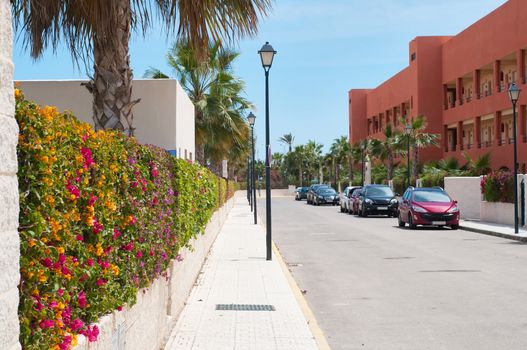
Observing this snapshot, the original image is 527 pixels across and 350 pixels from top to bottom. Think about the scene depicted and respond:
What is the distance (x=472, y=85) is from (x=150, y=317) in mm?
53582

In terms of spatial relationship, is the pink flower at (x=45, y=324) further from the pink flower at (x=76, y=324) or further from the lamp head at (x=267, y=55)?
the lamp head at (x=267, y=55)

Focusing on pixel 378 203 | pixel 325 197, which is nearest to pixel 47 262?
pixel 378 203

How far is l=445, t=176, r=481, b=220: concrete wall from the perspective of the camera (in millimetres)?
33406

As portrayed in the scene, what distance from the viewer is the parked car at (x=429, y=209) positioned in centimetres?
2695

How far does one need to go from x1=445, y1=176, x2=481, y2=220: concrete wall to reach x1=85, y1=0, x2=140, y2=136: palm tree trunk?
2489 cm

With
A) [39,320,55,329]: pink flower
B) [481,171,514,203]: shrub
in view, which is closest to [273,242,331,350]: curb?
[39,320,55,329]: pink flower

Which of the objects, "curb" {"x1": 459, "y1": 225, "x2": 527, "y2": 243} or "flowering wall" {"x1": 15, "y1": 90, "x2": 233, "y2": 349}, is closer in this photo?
"flowering wall" {"x1": 15, "y1": 90, "x2": 233, "y2": 349}

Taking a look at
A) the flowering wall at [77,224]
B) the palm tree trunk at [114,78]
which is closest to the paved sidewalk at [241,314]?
the flowering wall at [77,224]

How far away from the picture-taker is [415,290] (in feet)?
38.1

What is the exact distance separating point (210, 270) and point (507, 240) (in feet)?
37.9

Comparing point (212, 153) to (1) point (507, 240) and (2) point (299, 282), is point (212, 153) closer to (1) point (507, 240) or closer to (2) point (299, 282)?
(1) point (507, 240)

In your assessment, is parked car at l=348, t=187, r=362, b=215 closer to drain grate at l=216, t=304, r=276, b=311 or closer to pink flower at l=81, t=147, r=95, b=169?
drain grate at l=216, t=304, r=276, b=311

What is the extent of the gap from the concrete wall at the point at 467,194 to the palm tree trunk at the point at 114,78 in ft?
81.7

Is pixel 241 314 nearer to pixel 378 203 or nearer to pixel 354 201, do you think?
pixel 378 203
